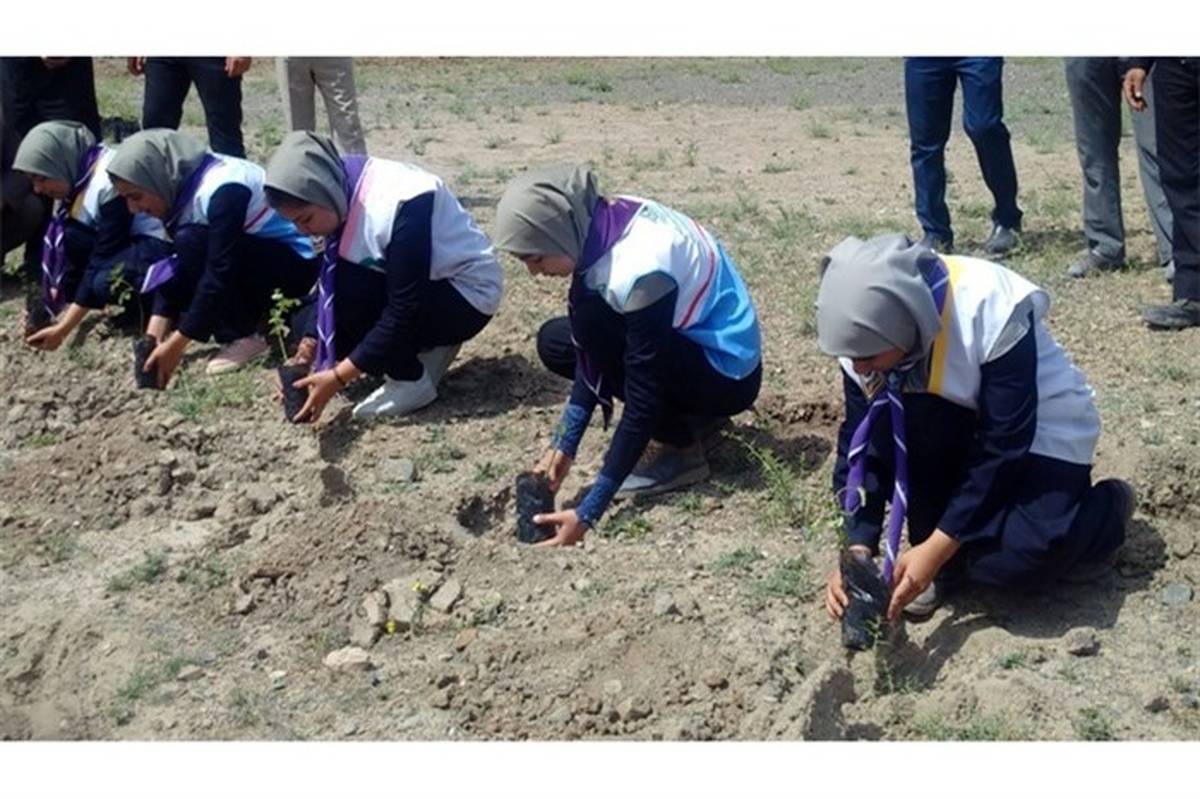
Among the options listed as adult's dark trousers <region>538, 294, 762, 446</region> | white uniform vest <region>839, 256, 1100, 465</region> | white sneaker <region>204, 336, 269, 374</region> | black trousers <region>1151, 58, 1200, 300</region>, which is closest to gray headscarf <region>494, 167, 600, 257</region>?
adult's dark trousers <region>538, 294, 762, 446</region>

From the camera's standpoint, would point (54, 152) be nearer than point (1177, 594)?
No

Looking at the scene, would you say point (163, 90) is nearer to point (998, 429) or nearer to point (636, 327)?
point (636, 327)

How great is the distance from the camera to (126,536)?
5074 mm

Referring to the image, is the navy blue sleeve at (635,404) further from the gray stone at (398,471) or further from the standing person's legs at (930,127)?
the standing person's legs at (930,127)

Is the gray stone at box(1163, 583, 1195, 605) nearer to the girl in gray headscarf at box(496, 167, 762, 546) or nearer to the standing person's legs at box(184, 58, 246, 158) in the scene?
the girl in gray headscarf at box(496, 167, 762, 546)

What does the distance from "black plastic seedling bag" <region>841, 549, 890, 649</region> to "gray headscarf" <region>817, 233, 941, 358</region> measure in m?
0.54

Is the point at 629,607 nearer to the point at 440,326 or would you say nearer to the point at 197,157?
the point at 440,326

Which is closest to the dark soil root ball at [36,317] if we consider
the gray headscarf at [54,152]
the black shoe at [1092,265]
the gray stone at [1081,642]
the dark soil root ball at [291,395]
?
the gray headscarf at [54,152]

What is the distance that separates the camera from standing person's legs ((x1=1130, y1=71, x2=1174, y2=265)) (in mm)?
6449

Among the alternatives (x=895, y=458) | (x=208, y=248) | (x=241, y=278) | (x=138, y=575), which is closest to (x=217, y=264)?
(x=208, y=248)

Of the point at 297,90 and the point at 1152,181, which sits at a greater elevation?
the point at 297,90

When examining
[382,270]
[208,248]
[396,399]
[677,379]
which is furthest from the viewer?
[208,248]

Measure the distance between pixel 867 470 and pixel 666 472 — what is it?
102 cm

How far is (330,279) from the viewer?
18.4 ft
